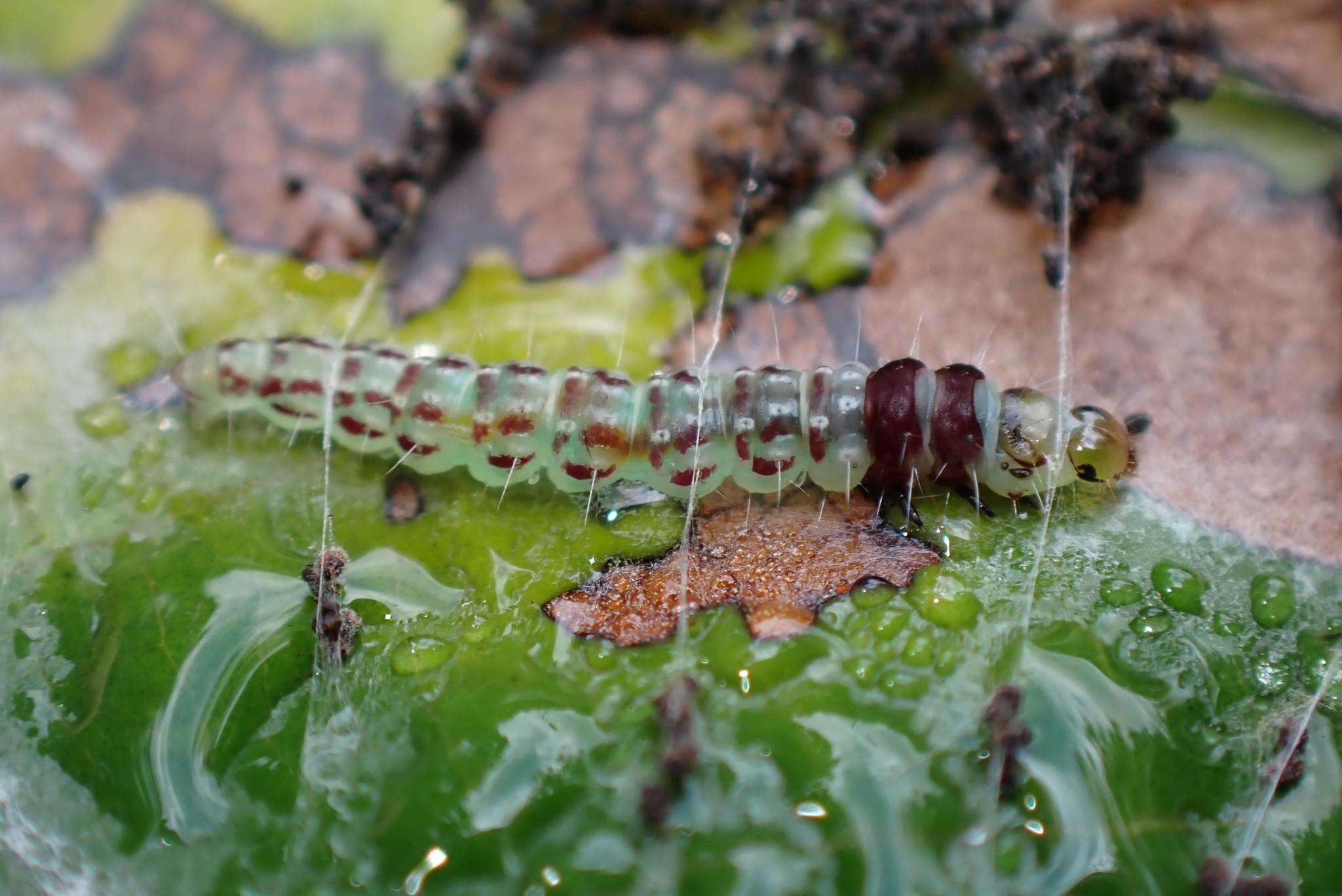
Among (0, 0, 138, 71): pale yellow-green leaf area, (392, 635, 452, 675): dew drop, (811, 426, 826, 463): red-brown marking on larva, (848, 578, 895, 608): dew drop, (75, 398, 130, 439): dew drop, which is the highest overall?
(0, 0, 138, 71): pale yellow-green leaf area

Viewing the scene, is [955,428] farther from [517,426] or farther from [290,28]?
[290,28]

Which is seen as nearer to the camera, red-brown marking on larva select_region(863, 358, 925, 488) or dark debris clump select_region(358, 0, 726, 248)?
red-brown marking on larva select_region(863, 358, 925, 488)

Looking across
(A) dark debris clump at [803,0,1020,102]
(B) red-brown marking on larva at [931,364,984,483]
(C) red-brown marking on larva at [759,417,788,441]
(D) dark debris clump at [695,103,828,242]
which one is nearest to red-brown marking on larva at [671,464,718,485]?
(C) red-brown marking on larva at [759,417,788,441]

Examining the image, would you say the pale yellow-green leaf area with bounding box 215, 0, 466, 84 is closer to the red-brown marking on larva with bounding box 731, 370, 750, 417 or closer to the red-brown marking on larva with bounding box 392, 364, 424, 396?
the red-brown marking on larva with bounding box 392, 364, 424, 396

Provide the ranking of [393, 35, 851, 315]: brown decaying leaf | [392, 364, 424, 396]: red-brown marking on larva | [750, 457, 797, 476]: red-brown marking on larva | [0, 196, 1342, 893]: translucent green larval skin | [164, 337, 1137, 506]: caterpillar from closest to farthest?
[0, 196, 1342, 893]: translucent green larval skin, [164, 337, 1137, 506]: caterpillar, [750, 457, 797, 476]: red-brown marking on larva, [392, 364, 424, 396]: red-brown marking on larva, [393, 35, 851, 315]: brown decaying leaf

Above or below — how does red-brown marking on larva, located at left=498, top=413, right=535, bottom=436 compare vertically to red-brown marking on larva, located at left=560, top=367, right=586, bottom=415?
below

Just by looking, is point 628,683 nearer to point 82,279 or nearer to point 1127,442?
point 1127,442

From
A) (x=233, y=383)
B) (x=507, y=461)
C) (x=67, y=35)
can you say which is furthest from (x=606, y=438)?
(x=67, y=35)

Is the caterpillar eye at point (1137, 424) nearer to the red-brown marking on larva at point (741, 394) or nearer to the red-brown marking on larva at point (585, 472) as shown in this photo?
the red-brown marking on larva at point (741, 394)
